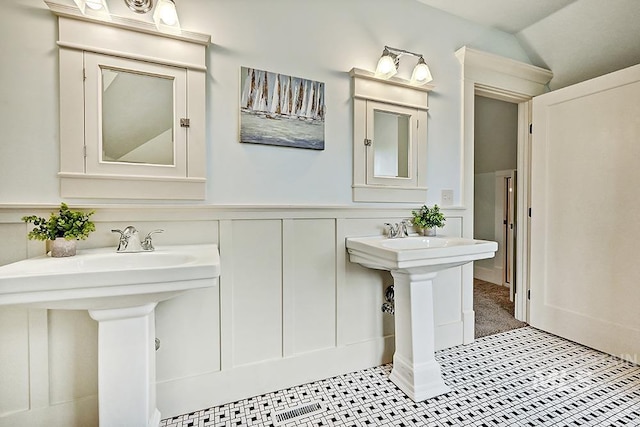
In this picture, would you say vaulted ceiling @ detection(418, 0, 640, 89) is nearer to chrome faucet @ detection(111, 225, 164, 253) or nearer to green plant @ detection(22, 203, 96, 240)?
chrome faucet @ detection(111, 225, 164, 253)

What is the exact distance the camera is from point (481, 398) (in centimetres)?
165

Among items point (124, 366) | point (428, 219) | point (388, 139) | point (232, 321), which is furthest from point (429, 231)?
point (124, 366)

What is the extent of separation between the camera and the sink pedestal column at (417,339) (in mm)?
1687

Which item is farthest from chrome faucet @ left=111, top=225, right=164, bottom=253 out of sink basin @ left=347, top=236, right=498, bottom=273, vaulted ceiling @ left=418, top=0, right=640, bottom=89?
vaulted ceiling @ left=418, top=0, right=640, bottom=89

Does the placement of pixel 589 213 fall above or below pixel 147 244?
above

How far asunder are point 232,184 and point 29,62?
101cm

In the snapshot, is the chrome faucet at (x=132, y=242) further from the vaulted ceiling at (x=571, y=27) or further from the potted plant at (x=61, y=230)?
the vaulted ceiling at (x=571, y=27)

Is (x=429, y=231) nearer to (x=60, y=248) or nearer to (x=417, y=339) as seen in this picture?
(x=417, y=339)

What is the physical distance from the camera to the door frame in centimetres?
231

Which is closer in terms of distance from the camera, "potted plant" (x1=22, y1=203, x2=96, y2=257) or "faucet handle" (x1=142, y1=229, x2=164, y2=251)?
"potted plant" (x1=22, y1=203, x2=96, y2=257)

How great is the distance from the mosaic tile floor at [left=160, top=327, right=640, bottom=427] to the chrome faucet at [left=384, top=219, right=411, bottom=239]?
896mm

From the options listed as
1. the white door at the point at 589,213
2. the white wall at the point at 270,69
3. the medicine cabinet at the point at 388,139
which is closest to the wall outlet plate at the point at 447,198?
the white wall at the point at 270,69

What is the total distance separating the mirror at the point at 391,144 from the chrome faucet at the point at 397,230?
342 millimetres

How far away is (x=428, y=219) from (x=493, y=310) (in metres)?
1.70
